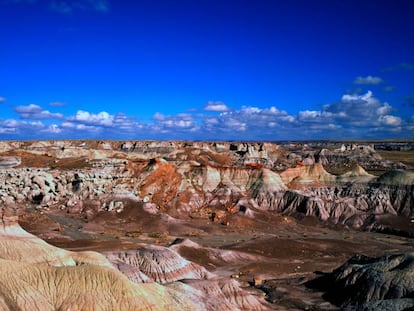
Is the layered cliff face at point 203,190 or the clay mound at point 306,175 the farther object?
the clay mound at point 306,175

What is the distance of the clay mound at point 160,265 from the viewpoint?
36.0 m

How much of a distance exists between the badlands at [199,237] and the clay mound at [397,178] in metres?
0.29

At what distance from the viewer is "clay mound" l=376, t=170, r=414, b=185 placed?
7894cm

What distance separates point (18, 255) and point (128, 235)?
33.5 metres

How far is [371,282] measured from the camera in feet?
113

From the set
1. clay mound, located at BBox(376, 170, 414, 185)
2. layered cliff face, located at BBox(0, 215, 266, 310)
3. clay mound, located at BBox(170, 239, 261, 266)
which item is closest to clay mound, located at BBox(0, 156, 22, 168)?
clay mound, located at BBox(170, 239, 261, 266)

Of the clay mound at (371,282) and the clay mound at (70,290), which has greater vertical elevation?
the clay mound at (70,290)

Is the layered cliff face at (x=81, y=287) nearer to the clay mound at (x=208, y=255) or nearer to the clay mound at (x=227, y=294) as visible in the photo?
the clay mound at (x=227, y=294)

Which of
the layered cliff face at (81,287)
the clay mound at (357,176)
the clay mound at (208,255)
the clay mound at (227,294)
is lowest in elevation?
the clay mound at (208,255)

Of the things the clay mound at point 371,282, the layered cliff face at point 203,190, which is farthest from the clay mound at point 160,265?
the layered cliff face at point 203,190

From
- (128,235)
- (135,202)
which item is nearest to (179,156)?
(135,202)

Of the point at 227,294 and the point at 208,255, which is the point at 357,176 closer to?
the point at 208,255

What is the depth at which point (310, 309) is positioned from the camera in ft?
109

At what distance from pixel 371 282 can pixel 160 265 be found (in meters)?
16.4
